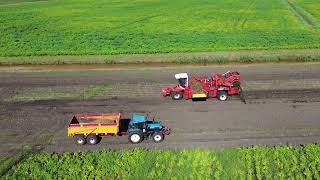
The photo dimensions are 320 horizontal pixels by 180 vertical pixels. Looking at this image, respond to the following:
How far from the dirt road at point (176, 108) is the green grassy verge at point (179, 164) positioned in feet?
4.60

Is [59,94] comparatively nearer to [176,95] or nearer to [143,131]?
[176,95]

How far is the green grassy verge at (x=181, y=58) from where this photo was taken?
39.8 meters

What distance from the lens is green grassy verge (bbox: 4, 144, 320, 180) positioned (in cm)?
1986

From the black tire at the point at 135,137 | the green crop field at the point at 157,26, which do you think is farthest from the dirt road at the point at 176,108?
the green crop field at the point at 157,26

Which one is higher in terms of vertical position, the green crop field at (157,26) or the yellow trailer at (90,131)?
the green crop field at (157,26)

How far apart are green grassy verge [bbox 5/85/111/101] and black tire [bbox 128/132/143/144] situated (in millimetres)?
9038

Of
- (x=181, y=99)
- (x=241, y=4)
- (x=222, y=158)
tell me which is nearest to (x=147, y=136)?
(x=222, y=158)

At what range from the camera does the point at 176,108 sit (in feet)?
93.8

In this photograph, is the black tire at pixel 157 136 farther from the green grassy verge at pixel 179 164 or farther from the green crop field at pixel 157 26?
the green crop field at pixel 157 26

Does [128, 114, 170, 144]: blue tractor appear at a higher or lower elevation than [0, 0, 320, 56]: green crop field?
lower

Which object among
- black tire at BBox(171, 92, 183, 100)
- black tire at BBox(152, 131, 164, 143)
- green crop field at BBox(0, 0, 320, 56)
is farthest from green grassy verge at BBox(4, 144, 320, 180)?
green crop field at BBox(0, 0, 320, 56)

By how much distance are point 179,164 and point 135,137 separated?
3.62 metres

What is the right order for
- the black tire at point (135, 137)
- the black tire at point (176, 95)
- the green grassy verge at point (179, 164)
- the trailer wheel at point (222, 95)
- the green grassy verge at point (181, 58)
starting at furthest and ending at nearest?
1. the green grassy verge at point (181, 58)
2. the black tire at point (176, 95)
3. the trailer wheel at point (222, 95)
4. the black tire at point (135, 137)
5. the green grassy verge at point (179, 164)

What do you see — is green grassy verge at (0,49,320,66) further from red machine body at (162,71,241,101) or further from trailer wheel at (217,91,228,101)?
trailer wheel at (217,91,228,101)
